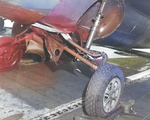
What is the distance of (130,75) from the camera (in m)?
4.25

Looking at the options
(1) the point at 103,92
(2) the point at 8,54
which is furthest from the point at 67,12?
(2) the point at 8,54

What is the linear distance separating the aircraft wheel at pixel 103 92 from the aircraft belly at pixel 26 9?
88 cm

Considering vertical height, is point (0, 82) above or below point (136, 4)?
below

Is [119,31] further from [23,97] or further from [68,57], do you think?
[23,97]

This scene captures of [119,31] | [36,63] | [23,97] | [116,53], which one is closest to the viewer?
[23,97]

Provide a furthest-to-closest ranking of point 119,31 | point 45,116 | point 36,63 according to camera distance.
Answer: point 36,63, point 119,31, point 45,116

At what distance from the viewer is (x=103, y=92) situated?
2266mm

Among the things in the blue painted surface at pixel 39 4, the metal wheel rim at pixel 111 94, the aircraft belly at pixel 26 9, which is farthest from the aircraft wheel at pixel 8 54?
the metal wheel rim at pixel 111 94

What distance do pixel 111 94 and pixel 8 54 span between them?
208 centimetres

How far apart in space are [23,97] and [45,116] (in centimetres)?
61

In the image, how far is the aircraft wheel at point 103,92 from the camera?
88.2 inches

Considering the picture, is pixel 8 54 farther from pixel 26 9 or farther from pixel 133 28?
pixel 133 28

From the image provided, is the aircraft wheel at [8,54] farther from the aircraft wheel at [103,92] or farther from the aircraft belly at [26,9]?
the aircraft wheel at [103,92]

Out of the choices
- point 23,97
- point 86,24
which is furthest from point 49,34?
point 23,97
